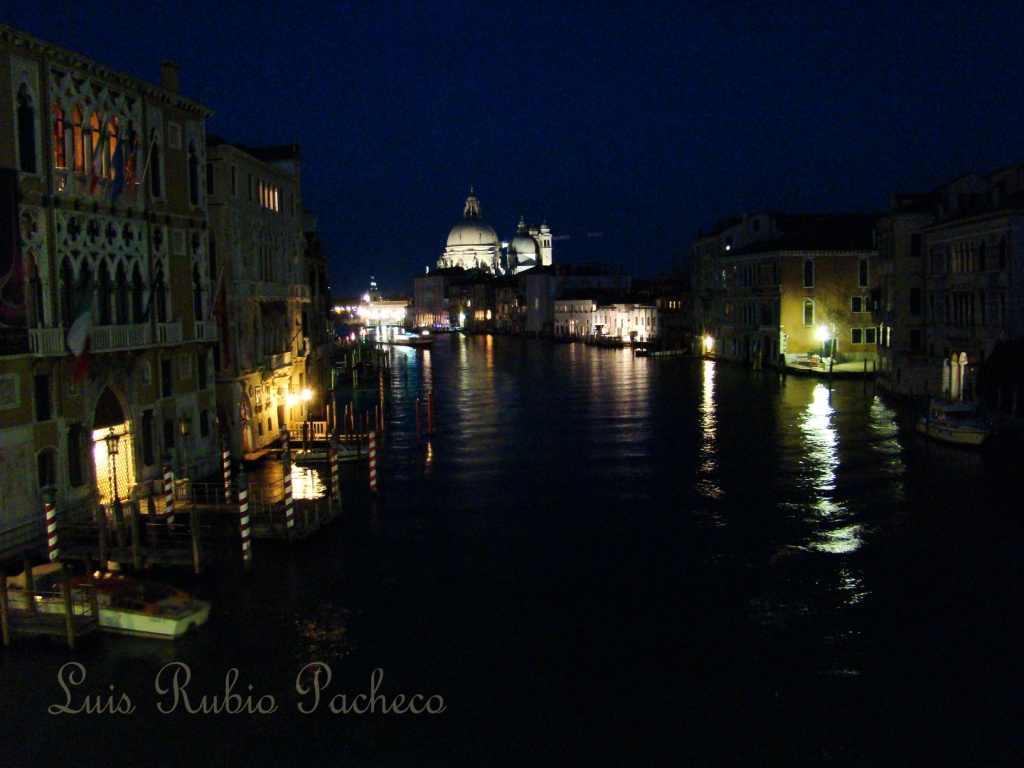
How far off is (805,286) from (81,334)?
40.6 m

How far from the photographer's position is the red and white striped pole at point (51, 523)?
44.9 ft

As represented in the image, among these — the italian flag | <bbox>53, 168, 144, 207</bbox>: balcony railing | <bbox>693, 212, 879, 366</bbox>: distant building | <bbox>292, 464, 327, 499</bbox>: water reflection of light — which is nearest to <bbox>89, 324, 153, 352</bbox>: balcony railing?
the italian flag

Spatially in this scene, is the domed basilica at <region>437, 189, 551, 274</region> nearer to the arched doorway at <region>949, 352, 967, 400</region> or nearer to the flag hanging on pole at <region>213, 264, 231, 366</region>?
the arched doorway at <region>949, 352, 967, 400</region>

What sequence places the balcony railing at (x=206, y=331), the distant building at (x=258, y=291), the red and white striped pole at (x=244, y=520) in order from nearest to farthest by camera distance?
the red and white striped pole at (x=244, y=520) → the balcony railing at (x=206, y=331) → the distant building at (x=258, y=291)

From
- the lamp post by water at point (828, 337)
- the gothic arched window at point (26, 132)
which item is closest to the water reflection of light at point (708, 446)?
the lamp post by water at point (828, 337)

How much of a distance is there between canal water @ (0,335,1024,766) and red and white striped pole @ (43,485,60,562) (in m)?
1.67

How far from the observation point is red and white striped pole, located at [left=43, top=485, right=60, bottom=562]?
13.7 m

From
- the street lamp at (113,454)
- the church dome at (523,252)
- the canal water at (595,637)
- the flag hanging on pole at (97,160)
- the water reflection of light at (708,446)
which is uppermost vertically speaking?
the church dome at (523,252)

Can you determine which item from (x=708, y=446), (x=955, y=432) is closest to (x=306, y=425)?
(x=708, y=446)

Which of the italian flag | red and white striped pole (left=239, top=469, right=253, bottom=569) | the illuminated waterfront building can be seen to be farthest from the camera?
the italian flag

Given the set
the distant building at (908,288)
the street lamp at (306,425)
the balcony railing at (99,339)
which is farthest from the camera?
the distant building at (908,288)

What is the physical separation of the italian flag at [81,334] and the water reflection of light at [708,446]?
1216 cm

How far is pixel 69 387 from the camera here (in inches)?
625

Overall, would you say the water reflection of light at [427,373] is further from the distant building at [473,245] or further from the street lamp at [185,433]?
the distant building at [473,245]
